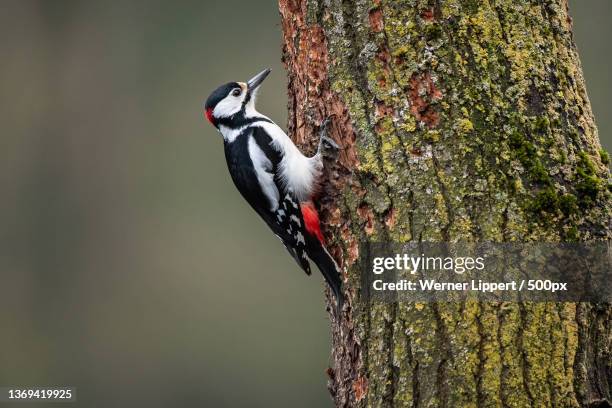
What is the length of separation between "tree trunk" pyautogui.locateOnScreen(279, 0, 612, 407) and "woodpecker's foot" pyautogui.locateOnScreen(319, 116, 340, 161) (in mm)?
83

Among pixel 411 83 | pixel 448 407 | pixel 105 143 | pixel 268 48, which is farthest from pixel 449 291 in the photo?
pixel 105 143

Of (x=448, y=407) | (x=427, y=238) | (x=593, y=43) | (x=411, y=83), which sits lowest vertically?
(x=448, y=407)

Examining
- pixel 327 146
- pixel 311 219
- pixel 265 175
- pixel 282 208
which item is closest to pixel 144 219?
pixel 265 175

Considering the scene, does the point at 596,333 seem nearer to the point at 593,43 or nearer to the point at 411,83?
the point at 411,83

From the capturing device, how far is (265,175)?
344 cm

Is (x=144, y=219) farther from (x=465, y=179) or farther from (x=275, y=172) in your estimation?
(x=465, y=179)

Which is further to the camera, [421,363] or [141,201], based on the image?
[141,201]

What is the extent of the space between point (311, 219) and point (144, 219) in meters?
5.46

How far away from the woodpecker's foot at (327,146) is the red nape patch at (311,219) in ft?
0.69

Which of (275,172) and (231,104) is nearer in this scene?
(275,172)

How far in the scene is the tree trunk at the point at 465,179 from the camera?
236cm

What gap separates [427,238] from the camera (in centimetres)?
247

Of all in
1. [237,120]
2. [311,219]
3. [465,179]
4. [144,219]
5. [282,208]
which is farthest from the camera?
[144,219]

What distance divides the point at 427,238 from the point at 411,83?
527 millimetres
